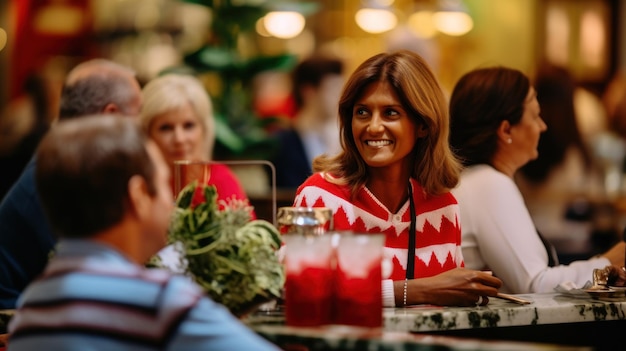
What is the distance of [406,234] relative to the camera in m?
3.26

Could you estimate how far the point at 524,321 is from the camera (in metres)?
2.85

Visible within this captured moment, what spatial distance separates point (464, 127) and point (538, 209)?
3.18 m

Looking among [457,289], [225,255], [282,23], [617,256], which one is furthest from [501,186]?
[282,23]

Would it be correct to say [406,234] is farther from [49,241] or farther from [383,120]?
[49,241]

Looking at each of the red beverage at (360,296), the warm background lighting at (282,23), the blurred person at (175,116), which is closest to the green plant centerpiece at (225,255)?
the red beverage at (360,296)

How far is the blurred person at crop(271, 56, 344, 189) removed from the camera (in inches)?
267

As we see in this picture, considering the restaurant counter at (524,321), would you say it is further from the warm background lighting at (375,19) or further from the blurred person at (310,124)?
the warm background lighting at (375,19)

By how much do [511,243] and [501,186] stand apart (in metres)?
0.22

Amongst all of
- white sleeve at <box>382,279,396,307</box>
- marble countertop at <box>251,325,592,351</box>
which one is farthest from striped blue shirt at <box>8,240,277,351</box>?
white sleeve at <box>382,279,396,307</box>

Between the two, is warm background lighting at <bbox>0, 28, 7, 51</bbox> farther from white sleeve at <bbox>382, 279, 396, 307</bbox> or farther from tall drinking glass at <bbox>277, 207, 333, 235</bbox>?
tall drinking glass at <bbox>277, 207, 333, 235</bbox>

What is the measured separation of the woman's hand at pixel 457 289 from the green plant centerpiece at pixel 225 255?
51 cm

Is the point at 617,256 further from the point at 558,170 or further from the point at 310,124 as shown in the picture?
the point at 310,124

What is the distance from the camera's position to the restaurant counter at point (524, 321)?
2680 millimetres

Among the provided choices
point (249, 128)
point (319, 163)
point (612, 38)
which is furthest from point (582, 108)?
point (319, 163)
